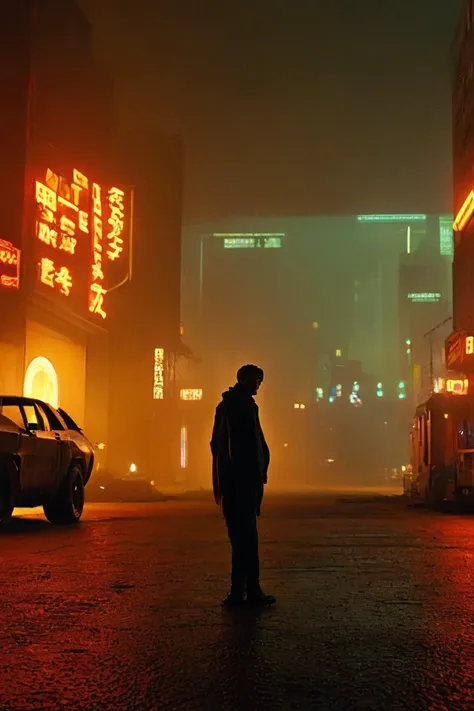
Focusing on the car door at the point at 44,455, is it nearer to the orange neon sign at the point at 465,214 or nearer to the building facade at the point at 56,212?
the building facade at the point at 56,212

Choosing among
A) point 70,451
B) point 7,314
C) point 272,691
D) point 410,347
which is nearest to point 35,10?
point 7,314

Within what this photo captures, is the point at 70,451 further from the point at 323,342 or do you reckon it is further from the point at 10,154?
the point at 323,342

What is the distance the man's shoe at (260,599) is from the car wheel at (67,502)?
7260 mm

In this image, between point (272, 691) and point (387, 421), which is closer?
point (272, 691)

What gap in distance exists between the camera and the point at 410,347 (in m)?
148

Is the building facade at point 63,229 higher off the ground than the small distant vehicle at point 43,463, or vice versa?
the building facade at point 63,229

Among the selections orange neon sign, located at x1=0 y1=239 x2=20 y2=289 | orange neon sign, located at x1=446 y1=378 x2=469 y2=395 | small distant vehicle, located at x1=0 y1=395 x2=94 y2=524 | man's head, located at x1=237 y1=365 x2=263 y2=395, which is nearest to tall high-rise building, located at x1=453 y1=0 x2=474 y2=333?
orange neon sign, located at x1=446 y1=378 x2=469 y2=395

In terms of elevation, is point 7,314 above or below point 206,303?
below

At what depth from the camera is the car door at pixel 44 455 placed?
1200 centimetres

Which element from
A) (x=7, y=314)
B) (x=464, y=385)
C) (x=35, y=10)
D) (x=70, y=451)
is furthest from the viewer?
(x=464, y=385)

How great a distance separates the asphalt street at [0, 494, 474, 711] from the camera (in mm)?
3906

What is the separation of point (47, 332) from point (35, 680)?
1067 inches

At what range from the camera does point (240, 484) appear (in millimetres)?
6250

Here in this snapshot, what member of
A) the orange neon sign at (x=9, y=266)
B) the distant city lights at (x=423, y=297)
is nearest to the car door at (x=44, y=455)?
the orange neon sign at (x=9, y=266)
